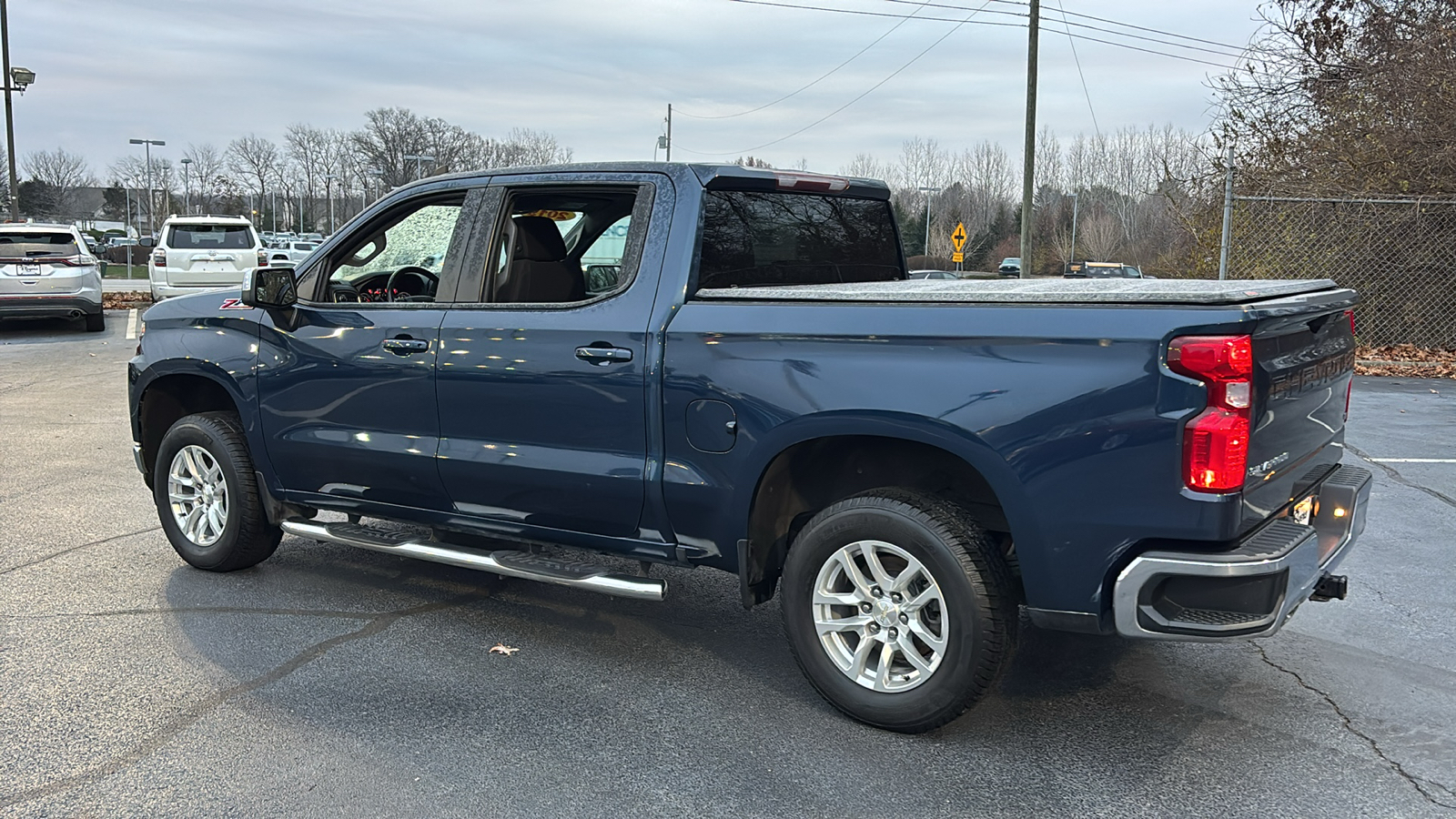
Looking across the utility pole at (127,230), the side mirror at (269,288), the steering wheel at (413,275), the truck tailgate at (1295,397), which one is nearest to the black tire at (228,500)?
the side mirror at (269,288)

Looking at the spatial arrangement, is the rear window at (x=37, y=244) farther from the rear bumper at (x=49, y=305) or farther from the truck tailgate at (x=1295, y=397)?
the truck tailgate at (x=1295, y=397)

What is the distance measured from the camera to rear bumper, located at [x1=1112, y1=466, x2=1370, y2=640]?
10.8 feet

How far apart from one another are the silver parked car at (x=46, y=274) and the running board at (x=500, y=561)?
14.8 metres

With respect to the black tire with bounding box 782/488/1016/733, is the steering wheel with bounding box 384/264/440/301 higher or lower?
higher

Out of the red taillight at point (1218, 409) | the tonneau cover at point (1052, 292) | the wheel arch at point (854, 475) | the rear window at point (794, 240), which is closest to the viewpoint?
the red taillight at point (1218, 409)

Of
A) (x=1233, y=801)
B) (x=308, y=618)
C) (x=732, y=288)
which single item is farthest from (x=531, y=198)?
(x=1233, y=801)

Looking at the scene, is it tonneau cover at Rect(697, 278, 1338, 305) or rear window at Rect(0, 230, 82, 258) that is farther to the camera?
rear window at Rect(0, 230, 82, 258)

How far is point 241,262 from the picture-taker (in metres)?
19.9

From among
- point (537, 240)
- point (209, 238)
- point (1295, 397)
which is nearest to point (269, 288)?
point (537, 240)

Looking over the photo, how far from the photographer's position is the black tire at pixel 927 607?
3.61 metres

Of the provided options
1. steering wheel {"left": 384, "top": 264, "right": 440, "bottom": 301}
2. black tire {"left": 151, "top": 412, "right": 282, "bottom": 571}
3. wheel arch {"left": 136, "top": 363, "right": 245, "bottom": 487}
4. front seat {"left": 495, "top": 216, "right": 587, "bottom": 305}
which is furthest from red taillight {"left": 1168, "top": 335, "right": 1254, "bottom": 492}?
wheel arch {"left": 136, "top": 363, "right": 245, "bottom": 487}

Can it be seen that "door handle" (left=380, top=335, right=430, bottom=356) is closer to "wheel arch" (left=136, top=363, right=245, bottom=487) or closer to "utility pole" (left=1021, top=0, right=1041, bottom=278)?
"wheel arch" (left=136, top=363, right=245, bottom=487)

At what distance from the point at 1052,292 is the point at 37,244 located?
18173mm

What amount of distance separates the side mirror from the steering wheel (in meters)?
0.41
